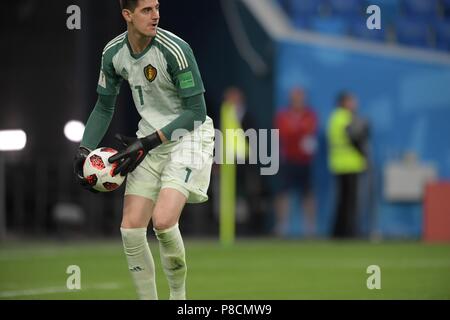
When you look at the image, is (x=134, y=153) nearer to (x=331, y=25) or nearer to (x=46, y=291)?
(x=46, y=291)

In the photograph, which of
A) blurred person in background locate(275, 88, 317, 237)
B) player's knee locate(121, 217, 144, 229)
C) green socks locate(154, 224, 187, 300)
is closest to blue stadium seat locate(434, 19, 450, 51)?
blurred person in background locate(275, 88, 317, 237)

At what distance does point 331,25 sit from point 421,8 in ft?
9.78

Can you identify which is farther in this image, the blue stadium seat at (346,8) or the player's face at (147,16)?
the blue stadium seat at (346,8)

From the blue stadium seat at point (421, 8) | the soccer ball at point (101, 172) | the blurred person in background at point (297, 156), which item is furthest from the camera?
the blurred person in background at point (297, 156)

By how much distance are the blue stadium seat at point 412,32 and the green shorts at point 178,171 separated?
6.93 m

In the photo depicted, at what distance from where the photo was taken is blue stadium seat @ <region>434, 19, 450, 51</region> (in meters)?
13.3

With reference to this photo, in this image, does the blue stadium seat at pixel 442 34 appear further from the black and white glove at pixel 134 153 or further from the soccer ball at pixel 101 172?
the soccer ball at pixel 101 172

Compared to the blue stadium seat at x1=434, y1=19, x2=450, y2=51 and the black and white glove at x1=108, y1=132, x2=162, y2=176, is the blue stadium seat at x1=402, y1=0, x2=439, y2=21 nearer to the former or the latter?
the blue stadium seat at x1=434, y1=19, x2=450, y2=51

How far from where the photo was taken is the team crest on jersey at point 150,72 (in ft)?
21.7

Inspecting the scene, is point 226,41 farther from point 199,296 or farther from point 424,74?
point 199,296

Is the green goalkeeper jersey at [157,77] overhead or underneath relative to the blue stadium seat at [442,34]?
underneath

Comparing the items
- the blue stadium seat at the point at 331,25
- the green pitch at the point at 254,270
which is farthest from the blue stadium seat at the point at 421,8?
the green pitch at the point at 254,270

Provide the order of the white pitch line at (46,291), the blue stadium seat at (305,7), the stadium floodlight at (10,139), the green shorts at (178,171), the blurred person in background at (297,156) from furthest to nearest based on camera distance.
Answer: the blue stadium seat at (305,7), the blurred person in background at (297,156), the stadium floodlight at (10,139), the white pitch line at (46,291), the green shorts at (178,171)
